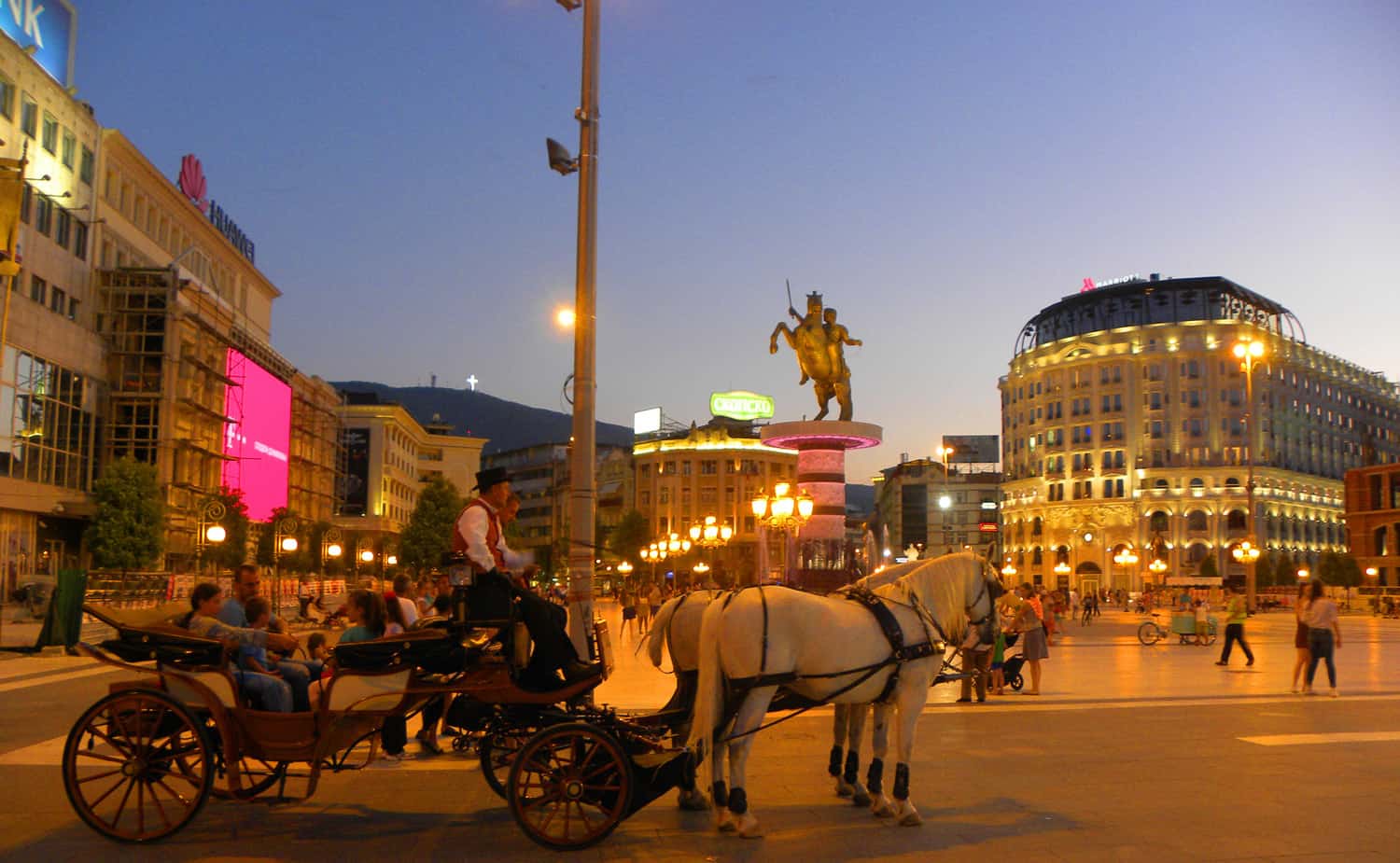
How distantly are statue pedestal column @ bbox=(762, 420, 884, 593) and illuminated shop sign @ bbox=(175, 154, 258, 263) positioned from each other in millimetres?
43600

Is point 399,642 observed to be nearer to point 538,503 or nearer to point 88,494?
point 88,494

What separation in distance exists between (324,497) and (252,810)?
80.9m

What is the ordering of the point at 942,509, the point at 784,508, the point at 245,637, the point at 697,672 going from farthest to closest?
the point at 942,509 < the point at 784,508 < the point at 697,672 < the point at 245,637

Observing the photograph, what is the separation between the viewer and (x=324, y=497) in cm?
8562

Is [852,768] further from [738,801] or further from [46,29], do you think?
[46,29]

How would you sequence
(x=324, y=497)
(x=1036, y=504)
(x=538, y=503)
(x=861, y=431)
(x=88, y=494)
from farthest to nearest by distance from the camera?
1. (x=538, y=503)
2. (x=1036, y=504)
3. (x=324, y=497)
4. (x=88, y=494)
5. (x=861, y=431)

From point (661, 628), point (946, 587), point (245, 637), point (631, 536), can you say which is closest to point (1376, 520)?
point (631, 536)

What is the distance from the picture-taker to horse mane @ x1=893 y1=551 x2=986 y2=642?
9.11m

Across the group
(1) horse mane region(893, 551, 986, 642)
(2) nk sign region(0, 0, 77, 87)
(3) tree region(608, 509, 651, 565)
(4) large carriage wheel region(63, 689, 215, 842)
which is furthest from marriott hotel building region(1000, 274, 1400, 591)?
(4) large carriage wheel region(63, 689, 215, 842)

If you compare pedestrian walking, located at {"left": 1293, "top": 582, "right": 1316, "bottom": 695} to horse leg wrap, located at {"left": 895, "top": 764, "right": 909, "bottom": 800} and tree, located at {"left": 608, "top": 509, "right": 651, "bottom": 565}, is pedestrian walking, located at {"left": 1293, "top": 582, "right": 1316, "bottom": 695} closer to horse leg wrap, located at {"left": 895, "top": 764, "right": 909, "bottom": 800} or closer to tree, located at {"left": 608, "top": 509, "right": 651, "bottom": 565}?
horse leg wrap, located at {"left": 895, "top": 764, "right": 909, "bottom": 800}

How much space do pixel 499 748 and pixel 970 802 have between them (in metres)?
3.80

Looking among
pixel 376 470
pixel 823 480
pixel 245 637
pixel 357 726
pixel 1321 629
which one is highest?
pixel 376 470

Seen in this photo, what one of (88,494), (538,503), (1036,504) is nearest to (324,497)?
(88,494)

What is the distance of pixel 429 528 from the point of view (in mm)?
73750
